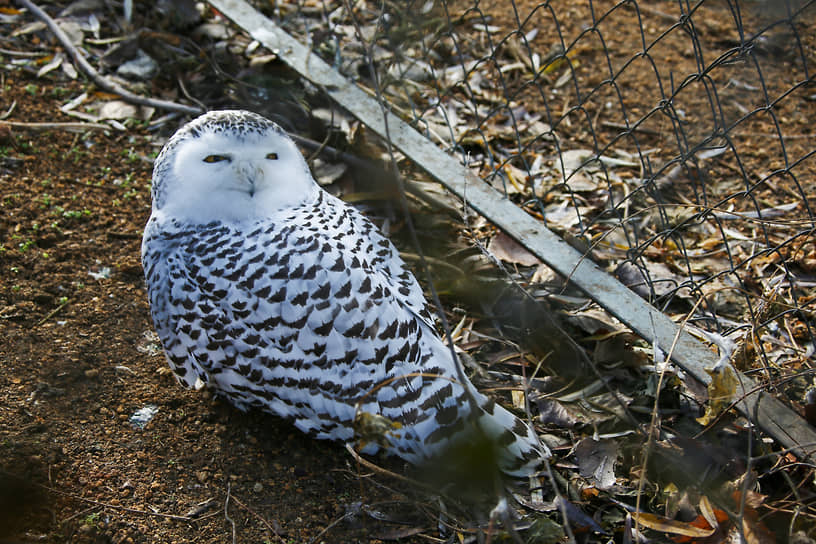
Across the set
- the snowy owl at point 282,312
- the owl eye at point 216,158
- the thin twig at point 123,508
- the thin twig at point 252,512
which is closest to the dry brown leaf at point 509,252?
the snowy owl at point 282,312

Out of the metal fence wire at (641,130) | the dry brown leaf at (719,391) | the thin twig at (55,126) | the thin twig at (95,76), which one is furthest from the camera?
the thin twig at (95,76)

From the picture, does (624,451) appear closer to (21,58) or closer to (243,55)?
(243,55)

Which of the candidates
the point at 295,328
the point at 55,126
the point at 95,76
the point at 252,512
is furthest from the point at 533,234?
the point at 95,76

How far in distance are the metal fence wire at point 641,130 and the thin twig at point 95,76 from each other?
0.92 m

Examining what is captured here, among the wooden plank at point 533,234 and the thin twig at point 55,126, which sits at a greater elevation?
the wooden plank at point 533,234

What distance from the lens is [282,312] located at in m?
2.36

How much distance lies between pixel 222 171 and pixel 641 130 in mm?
2704

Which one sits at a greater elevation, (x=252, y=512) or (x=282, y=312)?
(x=282, y=312)

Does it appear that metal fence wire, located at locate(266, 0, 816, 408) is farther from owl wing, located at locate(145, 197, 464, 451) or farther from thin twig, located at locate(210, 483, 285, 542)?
thin twig, located at locate(210, 483, 285, 542)

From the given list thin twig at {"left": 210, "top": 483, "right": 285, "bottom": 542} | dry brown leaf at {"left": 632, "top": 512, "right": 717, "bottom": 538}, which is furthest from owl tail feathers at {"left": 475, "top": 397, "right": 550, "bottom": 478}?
thin twig at {"left": 210, "top": 483, "right": 285, "bottom": 542}

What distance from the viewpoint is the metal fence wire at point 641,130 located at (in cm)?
309

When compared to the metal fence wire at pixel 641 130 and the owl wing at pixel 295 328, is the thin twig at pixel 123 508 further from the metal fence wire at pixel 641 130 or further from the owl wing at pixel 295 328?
the metal fence wire at pixel 641 130

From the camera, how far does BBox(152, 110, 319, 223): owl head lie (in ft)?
8.27

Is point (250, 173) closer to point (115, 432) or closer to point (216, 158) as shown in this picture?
point (216, 158)
